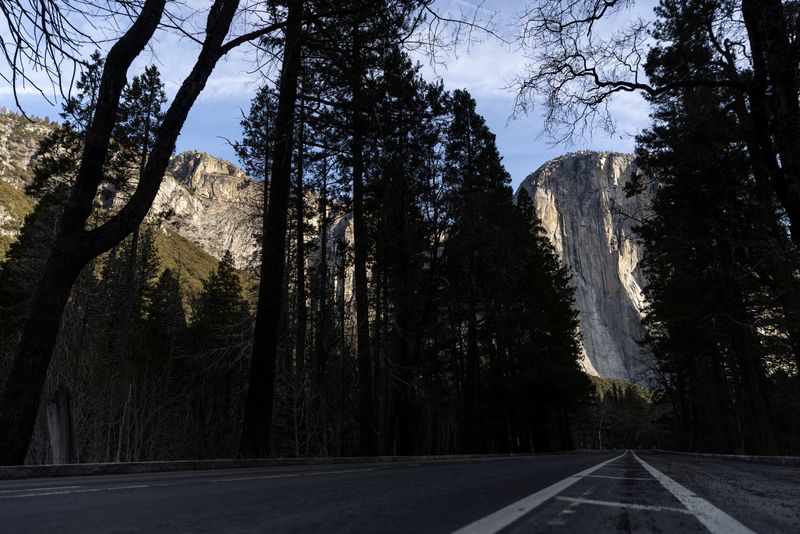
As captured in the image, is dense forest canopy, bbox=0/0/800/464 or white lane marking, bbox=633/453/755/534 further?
dense forest canopy, bbox=0/0/800/464

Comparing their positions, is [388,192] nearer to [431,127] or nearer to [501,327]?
[431,127]

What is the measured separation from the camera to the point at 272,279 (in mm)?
10727

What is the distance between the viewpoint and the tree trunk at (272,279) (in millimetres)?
9732

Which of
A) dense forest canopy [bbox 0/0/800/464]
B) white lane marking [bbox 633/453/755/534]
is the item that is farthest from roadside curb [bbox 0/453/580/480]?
white lane marking [bbox 633/453/755/534]

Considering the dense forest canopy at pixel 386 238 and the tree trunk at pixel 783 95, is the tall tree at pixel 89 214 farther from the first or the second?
the tree trunk at pixel 783 95

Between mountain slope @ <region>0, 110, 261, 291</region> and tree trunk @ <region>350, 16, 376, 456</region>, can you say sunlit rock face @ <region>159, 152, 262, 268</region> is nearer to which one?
mountain slope @ <region>0, 110, 261, 291</region>

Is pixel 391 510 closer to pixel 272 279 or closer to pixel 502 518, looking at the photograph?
pixel 502 518

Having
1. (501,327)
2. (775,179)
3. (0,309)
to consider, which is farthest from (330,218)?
(0,309)

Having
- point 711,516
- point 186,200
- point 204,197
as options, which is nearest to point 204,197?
point 204,197

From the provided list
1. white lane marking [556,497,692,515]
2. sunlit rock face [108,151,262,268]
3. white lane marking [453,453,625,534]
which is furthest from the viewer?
sunlit rock face [108,151,262,268]

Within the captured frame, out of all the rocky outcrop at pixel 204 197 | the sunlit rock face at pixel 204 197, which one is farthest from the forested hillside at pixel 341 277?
the sunlit rock face at pixel 204 197

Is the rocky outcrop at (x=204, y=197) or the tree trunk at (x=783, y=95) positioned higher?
the rocky outcrop at (x=204, y=197)

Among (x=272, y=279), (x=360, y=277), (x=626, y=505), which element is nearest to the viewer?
(x=626, y=505)

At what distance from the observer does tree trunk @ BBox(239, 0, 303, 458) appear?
383 inches
